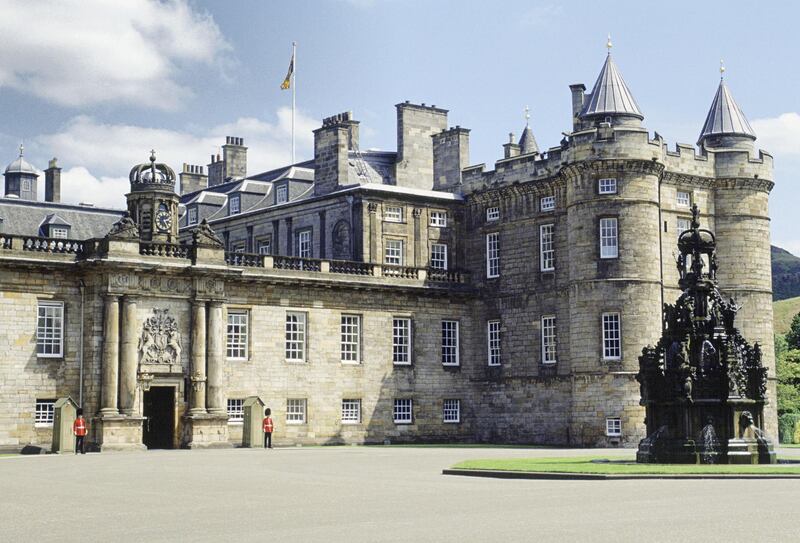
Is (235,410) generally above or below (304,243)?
below

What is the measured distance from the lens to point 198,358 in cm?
4528

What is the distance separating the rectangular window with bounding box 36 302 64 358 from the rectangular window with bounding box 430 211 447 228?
Result: 58.8 ft

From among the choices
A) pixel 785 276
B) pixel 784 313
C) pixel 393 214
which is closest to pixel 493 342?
pixel 393 214

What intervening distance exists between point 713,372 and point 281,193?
111 ft

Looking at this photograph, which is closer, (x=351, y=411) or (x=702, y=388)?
(x=702, y=388)

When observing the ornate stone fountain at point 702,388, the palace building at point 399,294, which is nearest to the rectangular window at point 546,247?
the palace building at point 399,294

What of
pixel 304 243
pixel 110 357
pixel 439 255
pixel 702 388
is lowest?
pixel 702 388

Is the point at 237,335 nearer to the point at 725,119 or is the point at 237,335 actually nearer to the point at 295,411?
the point at 295,411

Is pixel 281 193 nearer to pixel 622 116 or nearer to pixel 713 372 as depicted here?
pixel 622 116

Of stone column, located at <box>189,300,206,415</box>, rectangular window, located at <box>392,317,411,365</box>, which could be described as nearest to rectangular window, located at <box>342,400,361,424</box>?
rectangular window, located at <box>392,317,411,365</box>

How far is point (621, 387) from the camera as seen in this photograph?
4691cm

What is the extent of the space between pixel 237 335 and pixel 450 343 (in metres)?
10.8

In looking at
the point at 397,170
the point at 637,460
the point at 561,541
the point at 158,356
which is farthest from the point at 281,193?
the point at 561,541

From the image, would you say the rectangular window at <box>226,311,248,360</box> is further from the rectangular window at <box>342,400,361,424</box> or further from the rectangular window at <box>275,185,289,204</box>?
the rectangular window at <box>275,185,289,204</box>
